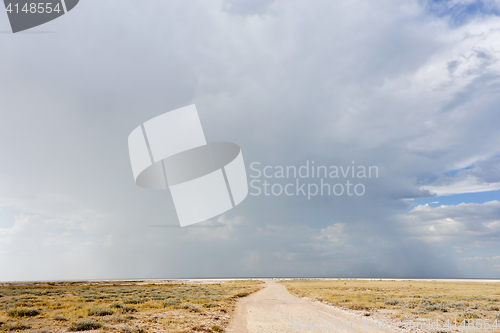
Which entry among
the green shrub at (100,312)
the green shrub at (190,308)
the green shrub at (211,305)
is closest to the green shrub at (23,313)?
the green shrub at (100,312)

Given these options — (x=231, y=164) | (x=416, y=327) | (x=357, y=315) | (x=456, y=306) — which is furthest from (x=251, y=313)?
(x=456, y=306)

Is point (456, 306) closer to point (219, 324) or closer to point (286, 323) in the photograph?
point (286, 323)

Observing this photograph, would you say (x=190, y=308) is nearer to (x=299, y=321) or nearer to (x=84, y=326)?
(x=84, y=326)

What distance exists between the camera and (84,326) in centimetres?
1808

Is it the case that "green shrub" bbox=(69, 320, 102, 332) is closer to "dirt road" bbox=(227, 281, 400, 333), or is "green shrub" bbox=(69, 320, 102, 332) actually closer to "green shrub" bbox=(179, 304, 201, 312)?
"green shrub" bbox=(179, 304, 201, 312)

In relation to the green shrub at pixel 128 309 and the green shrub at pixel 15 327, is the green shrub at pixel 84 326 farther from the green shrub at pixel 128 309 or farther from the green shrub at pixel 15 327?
the green shrub at pixel 128 309

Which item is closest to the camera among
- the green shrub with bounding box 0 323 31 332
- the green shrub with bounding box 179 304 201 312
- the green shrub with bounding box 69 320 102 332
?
the green shrub with bounding box 69 320 102 332

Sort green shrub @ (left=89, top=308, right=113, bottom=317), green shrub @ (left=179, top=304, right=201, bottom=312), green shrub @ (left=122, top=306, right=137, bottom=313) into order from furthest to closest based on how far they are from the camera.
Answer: green shrub @ (left=179, top=304, right=201, bottom=312) → green shrub @ (left=122, top=306, right=137, bottom=313) → green shrub @ (left=89, top=308, right=113, bottom=317)

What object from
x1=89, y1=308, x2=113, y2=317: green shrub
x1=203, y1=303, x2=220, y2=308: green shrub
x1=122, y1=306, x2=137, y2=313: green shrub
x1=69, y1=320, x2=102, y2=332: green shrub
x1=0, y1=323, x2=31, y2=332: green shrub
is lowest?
x1=203, y1=303, x2=220, y2=308: green shrub

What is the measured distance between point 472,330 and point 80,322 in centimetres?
2718

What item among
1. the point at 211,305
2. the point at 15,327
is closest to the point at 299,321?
the point at 211,305

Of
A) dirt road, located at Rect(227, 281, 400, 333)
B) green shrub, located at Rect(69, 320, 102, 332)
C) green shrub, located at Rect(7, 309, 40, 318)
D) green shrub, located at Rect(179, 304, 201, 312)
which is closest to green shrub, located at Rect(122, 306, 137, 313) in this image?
green shrub, located at Rect(179, 304, 201, 312)

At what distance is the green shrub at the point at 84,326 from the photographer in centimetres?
1768

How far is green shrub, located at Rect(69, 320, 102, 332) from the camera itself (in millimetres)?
17678
